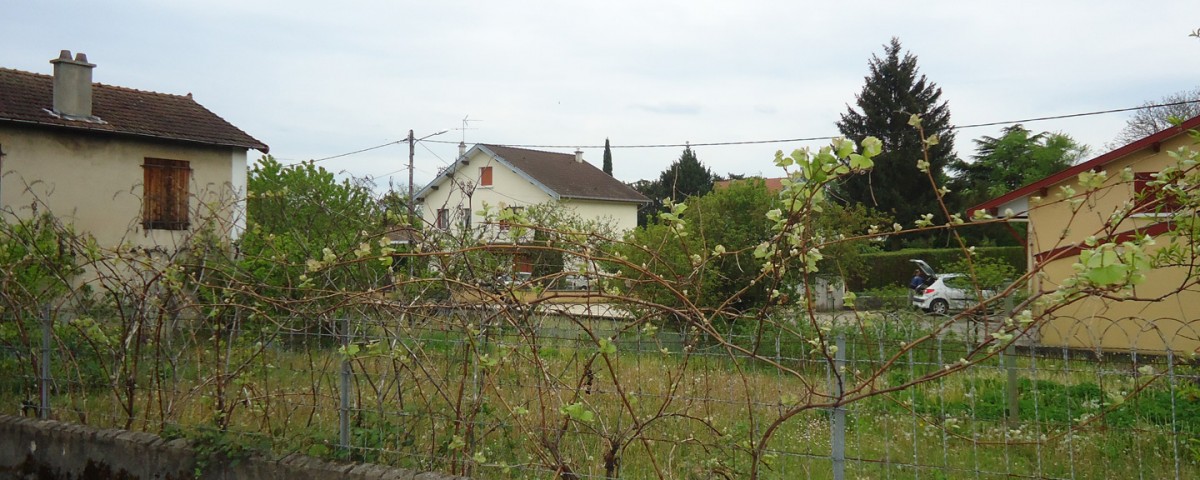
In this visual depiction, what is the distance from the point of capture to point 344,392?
14.3 feet

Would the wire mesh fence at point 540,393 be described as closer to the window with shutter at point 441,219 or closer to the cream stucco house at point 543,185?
the window with shutter at point 441,219

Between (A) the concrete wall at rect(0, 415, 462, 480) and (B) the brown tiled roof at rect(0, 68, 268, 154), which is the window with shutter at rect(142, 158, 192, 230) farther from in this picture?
(A) the concrete wall at rect(0, 415, 462, 480)

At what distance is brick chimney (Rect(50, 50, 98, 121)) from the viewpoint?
1371 cm

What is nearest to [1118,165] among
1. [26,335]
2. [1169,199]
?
[1169,199]

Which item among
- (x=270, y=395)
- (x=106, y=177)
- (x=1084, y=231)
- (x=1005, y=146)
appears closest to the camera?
(x=270, y=395)

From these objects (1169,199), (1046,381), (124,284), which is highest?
(1169,199)

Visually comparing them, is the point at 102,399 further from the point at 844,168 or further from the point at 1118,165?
the point at 1118,165

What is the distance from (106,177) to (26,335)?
30.9 ft

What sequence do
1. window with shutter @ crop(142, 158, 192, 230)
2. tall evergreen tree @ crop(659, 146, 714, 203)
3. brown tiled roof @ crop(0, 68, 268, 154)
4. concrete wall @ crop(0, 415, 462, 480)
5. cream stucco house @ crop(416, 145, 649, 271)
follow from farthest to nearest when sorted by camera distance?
tall evergreen tree @ crop(659, 146, 714, 203), cream stucco house @ crop(416, 145, 649, 271), window with shutter @ crop(142, 158, 192, 230), brown tiled roof @ crop(0, 68, 268, 154), concrete wall @ crop(0, 415, 462, 480)

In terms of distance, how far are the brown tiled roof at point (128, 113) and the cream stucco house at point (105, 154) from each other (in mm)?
18

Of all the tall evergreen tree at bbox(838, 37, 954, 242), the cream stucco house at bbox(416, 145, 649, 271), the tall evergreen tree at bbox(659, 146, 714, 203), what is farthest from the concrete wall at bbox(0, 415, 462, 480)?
the tall evergreen tree at bbox(659, 146, 714, 203)

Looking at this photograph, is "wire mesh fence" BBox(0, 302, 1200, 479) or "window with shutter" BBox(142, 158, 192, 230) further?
"window with shutter" BBox(142, 158, 192, 230)

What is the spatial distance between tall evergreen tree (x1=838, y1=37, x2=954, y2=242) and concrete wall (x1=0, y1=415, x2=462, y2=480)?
1306 inches

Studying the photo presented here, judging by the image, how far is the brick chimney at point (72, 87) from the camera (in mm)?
13711
